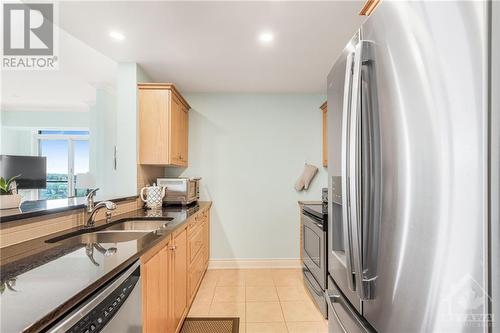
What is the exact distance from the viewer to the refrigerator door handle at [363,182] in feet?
2.56

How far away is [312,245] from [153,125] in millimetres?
2215

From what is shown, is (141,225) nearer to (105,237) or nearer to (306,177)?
(105,237)

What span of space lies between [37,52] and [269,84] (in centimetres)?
266

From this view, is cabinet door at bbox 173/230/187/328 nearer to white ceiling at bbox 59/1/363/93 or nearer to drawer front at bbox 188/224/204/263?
drawer front at bbox 188/224/204/263

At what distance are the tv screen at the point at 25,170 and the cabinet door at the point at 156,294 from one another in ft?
7.97

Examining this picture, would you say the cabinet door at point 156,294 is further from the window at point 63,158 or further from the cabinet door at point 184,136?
the window at point 63,158

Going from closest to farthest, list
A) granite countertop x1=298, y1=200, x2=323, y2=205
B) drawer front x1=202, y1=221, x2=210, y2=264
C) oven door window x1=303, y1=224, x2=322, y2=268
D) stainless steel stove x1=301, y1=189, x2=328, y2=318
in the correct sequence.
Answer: stainless steel stove x1=301, y1=189, x2=328, y2=318
oven door window x1=303, y1=224, x2=322, y2=268
drawer front x1=202, y1=221, x2=210, y2=264
granite countertop x1=298, y1=200, x2=323, y2=205

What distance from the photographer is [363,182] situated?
79cm

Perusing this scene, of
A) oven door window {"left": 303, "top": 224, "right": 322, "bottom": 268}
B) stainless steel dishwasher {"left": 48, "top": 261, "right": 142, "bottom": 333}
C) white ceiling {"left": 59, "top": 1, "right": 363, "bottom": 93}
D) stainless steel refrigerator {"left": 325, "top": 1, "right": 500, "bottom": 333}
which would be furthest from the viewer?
oven door window {"left": 303, "top": 224, "right": 322, "bottom": 268}

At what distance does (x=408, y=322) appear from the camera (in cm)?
64

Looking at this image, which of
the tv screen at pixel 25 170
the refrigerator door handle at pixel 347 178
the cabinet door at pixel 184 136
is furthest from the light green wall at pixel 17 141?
the refrigerator door handle at pixel 347 178

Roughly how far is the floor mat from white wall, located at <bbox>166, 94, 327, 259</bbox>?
4.29 feet

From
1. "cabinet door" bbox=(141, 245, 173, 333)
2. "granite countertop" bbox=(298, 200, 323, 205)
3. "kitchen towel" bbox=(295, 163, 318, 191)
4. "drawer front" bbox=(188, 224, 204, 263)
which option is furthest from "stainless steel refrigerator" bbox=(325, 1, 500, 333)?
"kitchen towel" bbox=(295, 163, 318, 191)

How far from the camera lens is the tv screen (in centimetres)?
278
